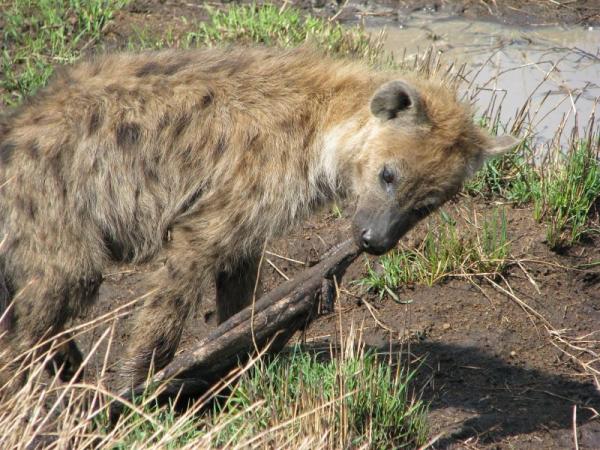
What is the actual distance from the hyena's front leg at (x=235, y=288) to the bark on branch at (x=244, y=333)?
642 mm

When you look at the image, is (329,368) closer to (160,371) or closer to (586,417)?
(160,371)

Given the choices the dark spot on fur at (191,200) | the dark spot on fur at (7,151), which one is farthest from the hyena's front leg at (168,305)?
the dark spot on fur at (7,151)

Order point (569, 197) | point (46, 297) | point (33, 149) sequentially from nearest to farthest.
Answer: point (46, 297) → point (33, 149) → point (569, 197)

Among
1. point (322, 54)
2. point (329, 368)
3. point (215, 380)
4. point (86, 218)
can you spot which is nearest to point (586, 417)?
point (329, 368)

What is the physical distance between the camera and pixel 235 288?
557cm

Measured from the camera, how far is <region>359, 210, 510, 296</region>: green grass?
6.29 metres

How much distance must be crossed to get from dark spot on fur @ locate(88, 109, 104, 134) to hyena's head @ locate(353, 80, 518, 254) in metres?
1.25

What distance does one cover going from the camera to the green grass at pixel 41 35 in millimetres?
7383

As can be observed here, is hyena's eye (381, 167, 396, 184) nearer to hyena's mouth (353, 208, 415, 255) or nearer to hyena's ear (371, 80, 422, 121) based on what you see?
hyena's mouth (353, 208, 415, 255)

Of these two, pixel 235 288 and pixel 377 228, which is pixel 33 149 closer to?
pixel 235 288

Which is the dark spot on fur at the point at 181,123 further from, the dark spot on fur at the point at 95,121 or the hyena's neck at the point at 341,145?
the hyena's neck at the point at 341,145

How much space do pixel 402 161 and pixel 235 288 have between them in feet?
3.85

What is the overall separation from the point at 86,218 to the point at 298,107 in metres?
1.17

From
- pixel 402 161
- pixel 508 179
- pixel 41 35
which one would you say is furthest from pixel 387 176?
pixel 41 35
